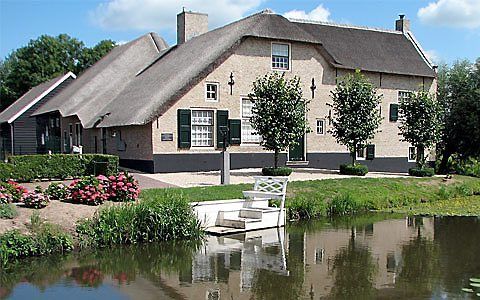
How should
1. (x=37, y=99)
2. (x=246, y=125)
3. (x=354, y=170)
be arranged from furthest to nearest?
1. (x=37, y=99)
2. (x=246, y=125)
3. (x=354, y=170)

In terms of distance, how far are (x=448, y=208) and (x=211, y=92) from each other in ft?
35.3

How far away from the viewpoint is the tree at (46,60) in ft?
178

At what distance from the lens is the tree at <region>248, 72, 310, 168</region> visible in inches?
803

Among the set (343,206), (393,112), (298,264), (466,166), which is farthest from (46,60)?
(298,264)

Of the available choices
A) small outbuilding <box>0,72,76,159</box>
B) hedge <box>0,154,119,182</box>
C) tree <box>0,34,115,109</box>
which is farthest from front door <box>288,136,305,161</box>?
tree <box>0,34,115,109</box>

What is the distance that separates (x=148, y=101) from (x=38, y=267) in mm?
14087

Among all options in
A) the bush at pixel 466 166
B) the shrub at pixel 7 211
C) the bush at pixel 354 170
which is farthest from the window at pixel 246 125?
the shrub at pixel 7 211

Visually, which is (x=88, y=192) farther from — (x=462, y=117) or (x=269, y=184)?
(x=462, y=117)

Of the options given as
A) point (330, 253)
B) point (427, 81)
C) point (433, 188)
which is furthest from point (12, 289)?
point (427, 81)

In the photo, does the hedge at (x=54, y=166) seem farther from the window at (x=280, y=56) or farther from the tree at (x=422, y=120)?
the tree at (x=422, y=120)

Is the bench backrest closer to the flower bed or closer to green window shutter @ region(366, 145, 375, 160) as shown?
the flower bed

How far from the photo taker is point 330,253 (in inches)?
402

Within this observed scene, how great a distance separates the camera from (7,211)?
1034cm

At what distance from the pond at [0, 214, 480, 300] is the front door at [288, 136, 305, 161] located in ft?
42.8
